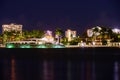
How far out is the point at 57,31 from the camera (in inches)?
7446

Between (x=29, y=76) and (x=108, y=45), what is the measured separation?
151 metres

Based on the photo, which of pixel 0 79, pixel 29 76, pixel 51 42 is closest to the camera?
pixel 0 79

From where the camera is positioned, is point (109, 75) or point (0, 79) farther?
point (109, 75)

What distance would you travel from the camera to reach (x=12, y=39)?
191 metres

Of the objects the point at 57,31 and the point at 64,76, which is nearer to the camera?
the point at 64,76

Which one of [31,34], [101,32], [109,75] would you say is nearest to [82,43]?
[101,32]

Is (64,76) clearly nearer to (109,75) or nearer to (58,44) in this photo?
(109,75)

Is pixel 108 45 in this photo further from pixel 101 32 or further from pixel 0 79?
pixel 0 79

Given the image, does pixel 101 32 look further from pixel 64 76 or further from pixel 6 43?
pixel 64 76

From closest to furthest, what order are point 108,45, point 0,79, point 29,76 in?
1. point 0,79
2. point 29,76
3. point 108,45

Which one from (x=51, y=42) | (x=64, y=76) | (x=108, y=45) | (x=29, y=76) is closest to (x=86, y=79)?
(x=64, y=76)

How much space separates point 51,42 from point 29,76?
535ft

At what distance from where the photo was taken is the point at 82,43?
188 m

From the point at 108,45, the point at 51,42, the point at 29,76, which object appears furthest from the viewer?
the point at 51,42
